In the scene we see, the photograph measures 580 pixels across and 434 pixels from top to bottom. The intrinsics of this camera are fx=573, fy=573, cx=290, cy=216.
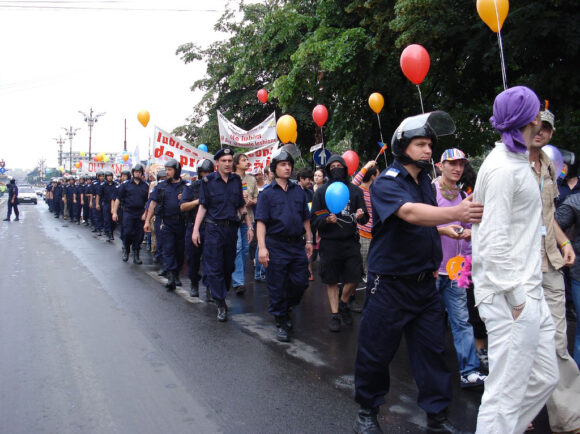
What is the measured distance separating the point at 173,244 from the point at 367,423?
5767mm

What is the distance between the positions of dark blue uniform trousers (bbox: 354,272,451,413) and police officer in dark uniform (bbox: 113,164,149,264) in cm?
887

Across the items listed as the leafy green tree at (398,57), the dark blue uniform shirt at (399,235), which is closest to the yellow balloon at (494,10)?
the leafy green tree at (398,57)

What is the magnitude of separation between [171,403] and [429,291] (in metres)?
2.05

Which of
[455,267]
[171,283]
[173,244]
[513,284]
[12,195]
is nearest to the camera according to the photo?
[513,284]

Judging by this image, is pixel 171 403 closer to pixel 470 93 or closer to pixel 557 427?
pixel 557 427

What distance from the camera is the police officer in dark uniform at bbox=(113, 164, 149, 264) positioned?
11875 millimetres

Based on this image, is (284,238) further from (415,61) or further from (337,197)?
→ (415,61)

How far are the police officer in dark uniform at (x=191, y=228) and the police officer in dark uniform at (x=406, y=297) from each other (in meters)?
4.67

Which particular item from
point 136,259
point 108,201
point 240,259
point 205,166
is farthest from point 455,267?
point 108,201

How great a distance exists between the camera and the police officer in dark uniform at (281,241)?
6.04 m

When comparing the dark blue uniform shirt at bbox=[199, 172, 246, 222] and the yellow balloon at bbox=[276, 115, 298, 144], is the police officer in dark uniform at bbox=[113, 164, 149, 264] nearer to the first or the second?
the yellow balloon at bbox=[276, 115, 298, 144]

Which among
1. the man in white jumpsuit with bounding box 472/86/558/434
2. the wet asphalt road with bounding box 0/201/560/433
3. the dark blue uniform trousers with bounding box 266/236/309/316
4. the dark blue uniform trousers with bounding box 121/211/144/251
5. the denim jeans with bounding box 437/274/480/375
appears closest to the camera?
the man in white jumpsuit with bounding box 472/86/558/434

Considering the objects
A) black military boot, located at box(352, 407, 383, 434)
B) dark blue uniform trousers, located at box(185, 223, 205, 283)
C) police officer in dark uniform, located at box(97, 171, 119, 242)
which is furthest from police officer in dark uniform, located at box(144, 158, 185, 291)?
police officer in dark uniform, located at box(97, 171, 119, 242)

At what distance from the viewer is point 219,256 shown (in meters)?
6.89
